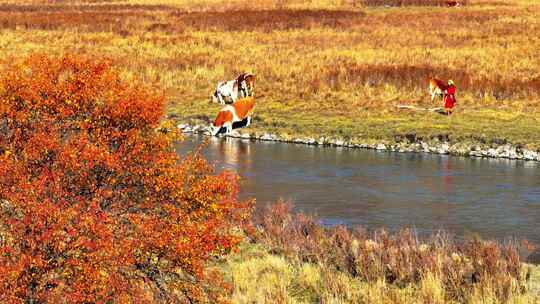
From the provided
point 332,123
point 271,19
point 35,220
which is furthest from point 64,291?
point 271,19

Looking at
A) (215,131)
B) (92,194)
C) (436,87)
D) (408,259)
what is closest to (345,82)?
(436,87)

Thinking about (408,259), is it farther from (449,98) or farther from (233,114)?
(233,114)

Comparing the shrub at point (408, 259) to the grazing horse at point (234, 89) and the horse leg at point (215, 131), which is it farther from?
the grazing horse at point (234, 89)

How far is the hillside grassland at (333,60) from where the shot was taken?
1250 inches

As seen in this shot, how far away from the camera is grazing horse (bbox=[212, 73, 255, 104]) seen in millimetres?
34406

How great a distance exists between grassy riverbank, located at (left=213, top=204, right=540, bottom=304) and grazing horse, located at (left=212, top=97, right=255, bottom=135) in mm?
15232

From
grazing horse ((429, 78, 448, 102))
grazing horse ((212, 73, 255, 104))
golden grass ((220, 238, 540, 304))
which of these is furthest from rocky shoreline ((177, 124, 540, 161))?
golden grass ((220, 238, 540, 304))

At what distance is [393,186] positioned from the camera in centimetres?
2347

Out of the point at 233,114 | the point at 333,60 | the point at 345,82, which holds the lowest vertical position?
the point at 233,114

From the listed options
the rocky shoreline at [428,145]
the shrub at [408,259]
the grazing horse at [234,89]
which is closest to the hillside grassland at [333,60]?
the rocky shoreline at [428,145]

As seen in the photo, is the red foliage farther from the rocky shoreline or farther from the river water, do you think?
the rocky shoreline

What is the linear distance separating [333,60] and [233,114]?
480 inches

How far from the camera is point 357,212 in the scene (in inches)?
810

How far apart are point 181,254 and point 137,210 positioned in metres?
1.29
